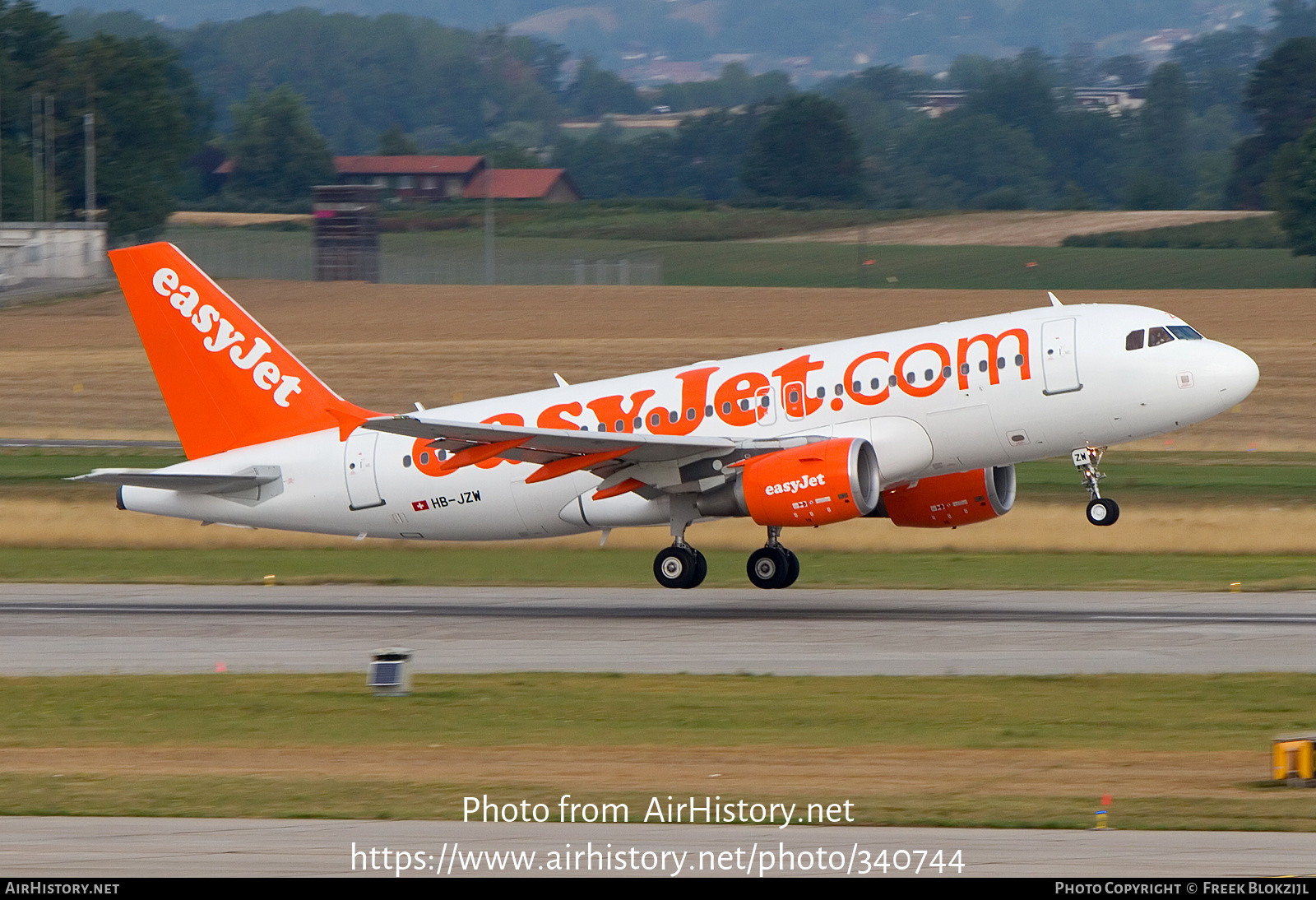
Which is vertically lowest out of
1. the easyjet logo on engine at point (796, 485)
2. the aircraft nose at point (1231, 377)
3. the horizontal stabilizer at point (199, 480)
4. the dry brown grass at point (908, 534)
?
the dry brown grass at point (908, 534)

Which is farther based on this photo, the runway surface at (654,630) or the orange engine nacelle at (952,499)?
the orange engine nacelle at (952,499)

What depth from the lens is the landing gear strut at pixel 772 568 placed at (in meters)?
34.4

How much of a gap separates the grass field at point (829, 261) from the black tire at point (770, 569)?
5288cm

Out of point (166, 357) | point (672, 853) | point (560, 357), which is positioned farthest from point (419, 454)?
point (560, 357)

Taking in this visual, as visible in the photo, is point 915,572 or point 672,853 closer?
point 672,853

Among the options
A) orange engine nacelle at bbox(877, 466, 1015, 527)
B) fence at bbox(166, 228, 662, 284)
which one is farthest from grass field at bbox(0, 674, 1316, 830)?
fence at bbox(166, 228, 662, 284)

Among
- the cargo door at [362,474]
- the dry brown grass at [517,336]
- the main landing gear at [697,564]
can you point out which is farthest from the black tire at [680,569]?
the dry brown grass at [517,336]

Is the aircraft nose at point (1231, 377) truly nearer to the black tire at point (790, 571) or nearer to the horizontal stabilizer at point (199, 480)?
the black tire at point (790, 571)

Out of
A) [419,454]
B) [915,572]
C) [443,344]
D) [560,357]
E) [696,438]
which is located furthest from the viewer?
[443,344]

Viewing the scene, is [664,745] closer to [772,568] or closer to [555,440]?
[555,440]

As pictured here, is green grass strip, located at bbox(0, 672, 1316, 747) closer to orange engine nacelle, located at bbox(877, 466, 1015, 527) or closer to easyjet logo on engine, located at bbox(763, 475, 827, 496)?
easyjet logo on engine, located at bbox(763, 475, 827, 496)

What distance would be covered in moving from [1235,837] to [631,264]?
3440 inches

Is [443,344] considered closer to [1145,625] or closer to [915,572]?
[915,572]

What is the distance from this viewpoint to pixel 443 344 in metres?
79.2
